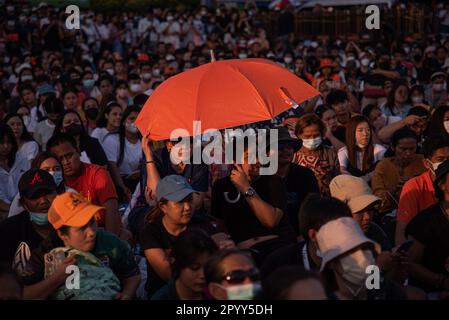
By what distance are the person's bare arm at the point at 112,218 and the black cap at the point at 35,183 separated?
794 millimetres

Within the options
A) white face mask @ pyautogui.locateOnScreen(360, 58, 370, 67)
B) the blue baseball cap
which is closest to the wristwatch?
the blue baseball cap

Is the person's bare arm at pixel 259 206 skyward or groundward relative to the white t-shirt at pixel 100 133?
skyward

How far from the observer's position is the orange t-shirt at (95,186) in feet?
24.0

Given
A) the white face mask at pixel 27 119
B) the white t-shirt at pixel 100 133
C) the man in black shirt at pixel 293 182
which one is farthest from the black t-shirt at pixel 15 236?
the white face mask at pixel 27 119

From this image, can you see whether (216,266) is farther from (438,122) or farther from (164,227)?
(438,122)

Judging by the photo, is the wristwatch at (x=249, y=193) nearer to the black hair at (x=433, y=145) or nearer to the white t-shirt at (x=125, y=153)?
the black hair at (x=433, y=145)

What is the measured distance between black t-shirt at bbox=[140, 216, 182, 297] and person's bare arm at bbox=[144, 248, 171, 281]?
40mm

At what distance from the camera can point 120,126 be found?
10.4 metres

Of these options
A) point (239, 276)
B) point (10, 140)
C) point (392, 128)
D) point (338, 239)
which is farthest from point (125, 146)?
point (239, 276)

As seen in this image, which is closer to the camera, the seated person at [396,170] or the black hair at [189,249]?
the black hair at [189,249]

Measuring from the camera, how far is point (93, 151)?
9.19 meters

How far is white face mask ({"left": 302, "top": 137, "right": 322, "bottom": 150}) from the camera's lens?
27.1 ft
